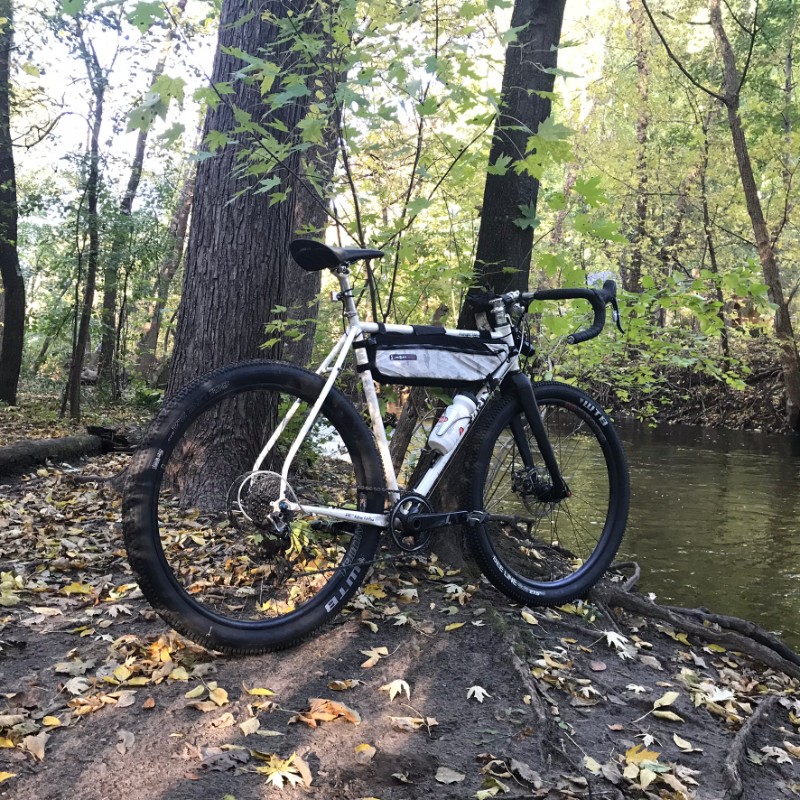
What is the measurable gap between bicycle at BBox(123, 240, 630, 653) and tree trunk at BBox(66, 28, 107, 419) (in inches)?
280

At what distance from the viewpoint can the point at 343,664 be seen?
8.17 feet

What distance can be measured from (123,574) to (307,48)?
259 cm

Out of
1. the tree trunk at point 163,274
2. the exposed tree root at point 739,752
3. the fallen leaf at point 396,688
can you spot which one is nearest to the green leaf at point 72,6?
the fallen leaf at point 396,688

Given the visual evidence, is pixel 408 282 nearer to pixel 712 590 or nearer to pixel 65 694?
pixel 65 694

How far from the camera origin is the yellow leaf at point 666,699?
2.66 metres

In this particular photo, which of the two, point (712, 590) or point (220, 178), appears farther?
point (712, 590)

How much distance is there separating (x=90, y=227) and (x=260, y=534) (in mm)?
8734

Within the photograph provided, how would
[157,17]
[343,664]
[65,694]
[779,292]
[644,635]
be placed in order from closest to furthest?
[65,694]
[343,664]
[157,17]
[644,635]
[779,292]

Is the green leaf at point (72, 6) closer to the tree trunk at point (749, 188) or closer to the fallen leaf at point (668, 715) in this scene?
the fallen leaf at point (668, 715)

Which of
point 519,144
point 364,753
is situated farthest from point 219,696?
point 519,144

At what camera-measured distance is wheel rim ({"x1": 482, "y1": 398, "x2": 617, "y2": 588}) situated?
3.28 metres

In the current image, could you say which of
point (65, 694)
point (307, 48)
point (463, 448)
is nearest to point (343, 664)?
point (65, 694)

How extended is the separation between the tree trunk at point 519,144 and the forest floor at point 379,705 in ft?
5.37

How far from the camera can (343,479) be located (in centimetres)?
348
